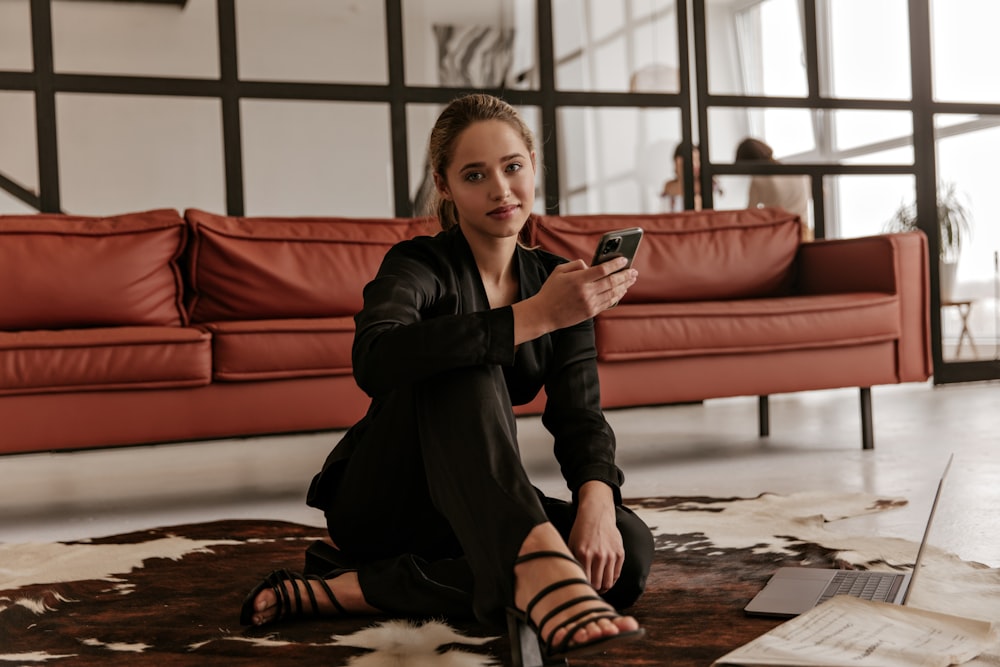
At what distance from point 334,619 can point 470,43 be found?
3553mm

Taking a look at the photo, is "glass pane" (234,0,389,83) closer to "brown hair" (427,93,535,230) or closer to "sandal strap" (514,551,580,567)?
"brown hair" (427,93,535,230)

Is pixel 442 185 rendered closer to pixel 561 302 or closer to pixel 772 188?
pixel 561 302

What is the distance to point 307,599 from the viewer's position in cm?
167

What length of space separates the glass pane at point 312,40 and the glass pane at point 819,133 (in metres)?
1.77

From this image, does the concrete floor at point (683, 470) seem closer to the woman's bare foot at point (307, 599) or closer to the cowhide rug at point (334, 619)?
the cowhide rug at point (334, 619)

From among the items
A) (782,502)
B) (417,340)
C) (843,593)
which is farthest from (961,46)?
(417,340)

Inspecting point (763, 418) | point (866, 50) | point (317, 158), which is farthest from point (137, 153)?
point (866, 50)

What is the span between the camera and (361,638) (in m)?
1.58

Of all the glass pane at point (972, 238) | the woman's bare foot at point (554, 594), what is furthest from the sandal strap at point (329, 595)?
the glass pane at point (972, 238)

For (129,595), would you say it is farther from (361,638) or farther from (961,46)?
(961,46)

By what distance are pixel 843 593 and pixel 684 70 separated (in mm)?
3865

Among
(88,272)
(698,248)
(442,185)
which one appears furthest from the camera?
(698,248)

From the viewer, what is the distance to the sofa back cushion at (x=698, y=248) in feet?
12.1

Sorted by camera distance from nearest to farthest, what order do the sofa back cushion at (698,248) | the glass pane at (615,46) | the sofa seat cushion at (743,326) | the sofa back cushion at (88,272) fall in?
the sofa back cushion at (88,272)
the sofa seat cushion at (743,326)
the sofa back cushion at (698,248)
the glass pane at (615,46)
